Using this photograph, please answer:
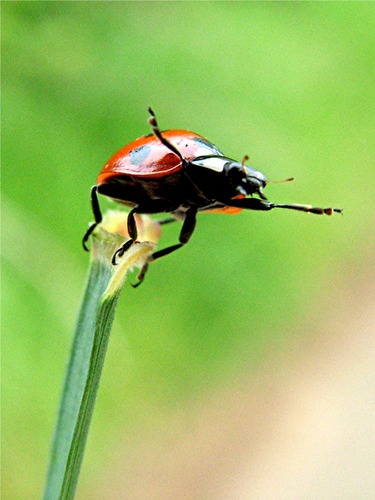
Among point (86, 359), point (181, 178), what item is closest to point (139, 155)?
point (181, 178)

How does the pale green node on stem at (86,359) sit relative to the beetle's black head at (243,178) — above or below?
below

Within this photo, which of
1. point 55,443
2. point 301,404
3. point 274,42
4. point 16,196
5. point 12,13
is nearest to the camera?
point 55,443

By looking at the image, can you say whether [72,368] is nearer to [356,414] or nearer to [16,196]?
[16,196]

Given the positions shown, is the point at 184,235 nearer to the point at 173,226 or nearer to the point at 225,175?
the point at 225,175

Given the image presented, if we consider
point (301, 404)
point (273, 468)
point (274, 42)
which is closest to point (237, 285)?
point (301, 404)

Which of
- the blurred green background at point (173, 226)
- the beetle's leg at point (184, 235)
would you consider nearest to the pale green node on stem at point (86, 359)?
the beetle's leg at point (184, 235)

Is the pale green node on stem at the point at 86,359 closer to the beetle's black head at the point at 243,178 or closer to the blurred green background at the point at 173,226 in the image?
the beetle's black head at the point at 243,178
